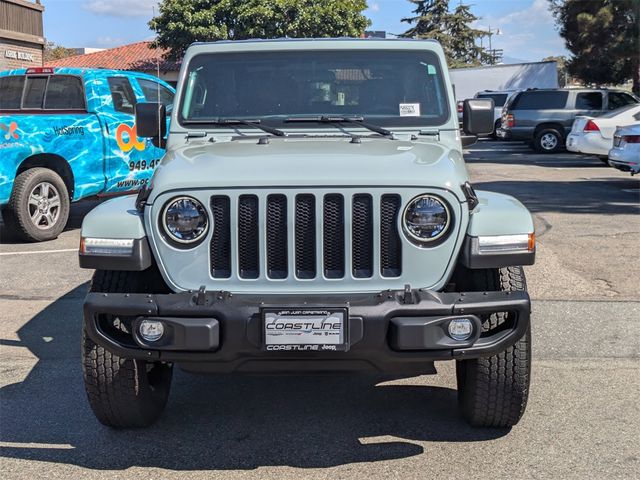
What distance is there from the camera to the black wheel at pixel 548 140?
2270cm

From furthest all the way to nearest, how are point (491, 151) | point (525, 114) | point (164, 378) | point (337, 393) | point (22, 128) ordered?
point (491, 151), point (525, 114), point (22, 128), point (337, 393), point (164, 378)

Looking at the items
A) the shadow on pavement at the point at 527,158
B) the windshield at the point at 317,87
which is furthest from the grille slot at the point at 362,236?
the shadow on pavement at the point at 527,158

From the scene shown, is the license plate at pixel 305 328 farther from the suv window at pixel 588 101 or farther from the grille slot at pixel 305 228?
the suv window at pixel 588 101

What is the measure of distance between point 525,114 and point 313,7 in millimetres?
15193

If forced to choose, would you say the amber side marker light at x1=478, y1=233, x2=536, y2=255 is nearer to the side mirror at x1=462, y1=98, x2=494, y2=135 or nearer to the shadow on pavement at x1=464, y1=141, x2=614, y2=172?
the side mirror at x1=462, y1=98, x2=494, y2=135

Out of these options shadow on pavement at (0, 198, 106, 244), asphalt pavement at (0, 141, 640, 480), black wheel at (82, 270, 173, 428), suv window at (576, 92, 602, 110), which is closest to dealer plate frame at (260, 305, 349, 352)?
asphalt pavement at (0, 141, 640, 480)

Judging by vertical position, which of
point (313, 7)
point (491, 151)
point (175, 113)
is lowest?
point (491, 151)

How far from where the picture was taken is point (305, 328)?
11.4ft

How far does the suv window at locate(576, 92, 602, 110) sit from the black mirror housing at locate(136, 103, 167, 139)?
1894 cm

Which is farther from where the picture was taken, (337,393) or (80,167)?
(80,167)

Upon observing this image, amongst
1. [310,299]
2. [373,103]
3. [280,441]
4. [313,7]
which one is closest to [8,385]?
[280,441]

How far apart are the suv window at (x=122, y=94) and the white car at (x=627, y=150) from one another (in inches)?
314

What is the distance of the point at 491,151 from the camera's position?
80.4 feet

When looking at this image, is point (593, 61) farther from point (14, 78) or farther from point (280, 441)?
point (280, 441)
